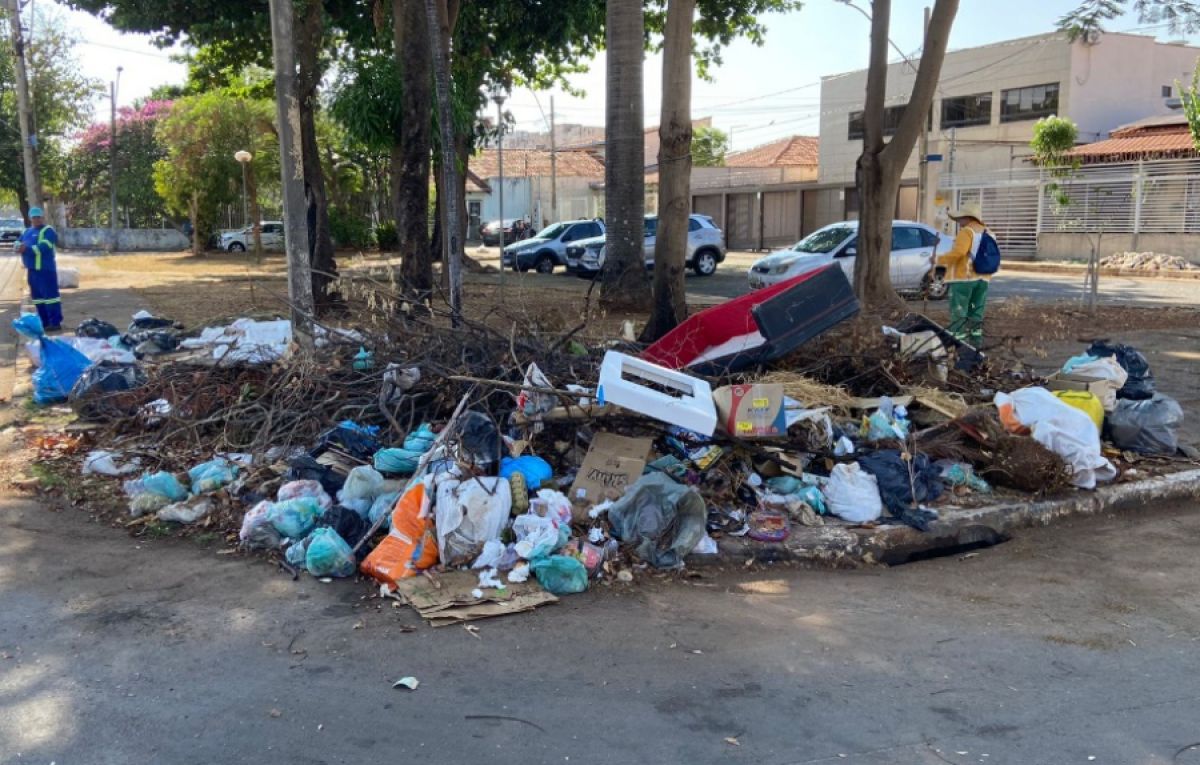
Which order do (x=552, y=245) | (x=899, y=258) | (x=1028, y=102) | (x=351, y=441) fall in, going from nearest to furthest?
1. (x=351, y=441)
2. (x=899, y=258)
3. (x=552, y=245)
4. (x=1028, y=102)

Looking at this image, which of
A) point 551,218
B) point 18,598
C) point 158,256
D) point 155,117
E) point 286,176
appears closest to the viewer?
point 18,598

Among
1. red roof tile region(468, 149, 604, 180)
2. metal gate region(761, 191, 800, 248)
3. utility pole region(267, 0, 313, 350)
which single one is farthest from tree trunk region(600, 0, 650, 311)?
red roof tile region(468, 149, 604, 180)

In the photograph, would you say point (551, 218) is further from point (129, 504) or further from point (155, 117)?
point (129, 504)

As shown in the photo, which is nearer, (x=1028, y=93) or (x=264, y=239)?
(x=1028, y=93)

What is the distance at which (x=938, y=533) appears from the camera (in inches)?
232

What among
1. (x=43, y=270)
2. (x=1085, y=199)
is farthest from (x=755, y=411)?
(x=1085, y=199)

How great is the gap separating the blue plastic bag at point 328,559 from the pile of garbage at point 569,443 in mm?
12

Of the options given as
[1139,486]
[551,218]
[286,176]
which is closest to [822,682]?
[1139,486]

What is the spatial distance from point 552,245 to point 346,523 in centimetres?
2289

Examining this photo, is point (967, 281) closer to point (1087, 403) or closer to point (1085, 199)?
point (1087, 403)

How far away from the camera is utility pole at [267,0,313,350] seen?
8.68m

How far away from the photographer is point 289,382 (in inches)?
292

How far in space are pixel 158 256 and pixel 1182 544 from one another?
131ft

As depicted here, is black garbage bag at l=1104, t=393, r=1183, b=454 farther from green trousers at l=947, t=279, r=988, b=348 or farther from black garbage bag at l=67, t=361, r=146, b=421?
black garbage bag at l=67, t=361, r=146, b=421
